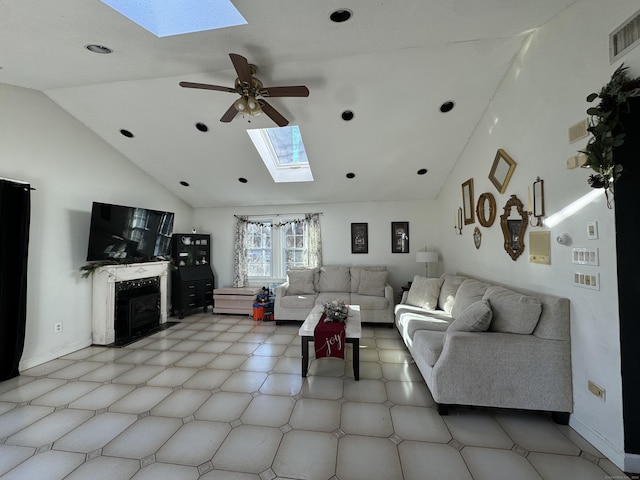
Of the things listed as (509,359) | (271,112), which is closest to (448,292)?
(509,359)

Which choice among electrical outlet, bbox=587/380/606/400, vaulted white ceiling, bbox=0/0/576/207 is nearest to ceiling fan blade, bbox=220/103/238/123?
vaulted white ceiling, bbox=0/0/576/207

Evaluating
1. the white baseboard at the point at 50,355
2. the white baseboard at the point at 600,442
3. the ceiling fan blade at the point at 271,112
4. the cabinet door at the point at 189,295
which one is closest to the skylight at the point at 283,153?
the ceiling fan blade at the point at 271,112

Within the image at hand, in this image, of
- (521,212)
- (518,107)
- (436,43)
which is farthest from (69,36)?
(521,212)

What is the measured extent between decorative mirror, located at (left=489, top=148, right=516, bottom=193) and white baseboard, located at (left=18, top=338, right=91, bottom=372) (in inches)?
229

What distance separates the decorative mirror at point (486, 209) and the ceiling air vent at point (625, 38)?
5.73 feet

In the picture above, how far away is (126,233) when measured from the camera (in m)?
4.18

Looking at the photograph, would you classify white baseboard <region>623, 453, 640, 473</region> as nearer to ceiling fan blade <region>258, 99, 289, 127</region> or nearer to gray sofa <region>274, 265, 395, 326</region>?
gray sofa <region>274, 265, 395, 326</region>

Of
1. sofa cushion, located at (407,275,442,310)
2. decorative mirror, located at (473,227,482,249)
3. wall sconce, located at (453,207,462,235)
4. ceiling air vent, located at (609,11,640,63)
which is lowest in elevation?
sofa cushion, located at (407,275,442,310)

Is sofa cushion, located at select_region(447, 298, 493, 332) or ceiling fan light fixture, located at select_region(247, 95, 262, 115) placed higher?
ceiling fan light fixture, located at select_region(247, 95, 262, 115)

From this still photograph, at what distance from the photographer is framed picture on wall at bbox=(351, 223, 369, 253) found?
5840mm

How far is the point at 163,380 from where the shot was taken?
2881 mm

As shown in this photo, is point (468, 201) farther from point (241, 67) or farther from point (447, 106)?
point (241, 67)

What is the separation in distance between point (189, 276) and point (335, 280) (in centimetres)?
295

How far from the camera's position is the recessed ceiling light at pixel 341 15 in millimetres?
2021
